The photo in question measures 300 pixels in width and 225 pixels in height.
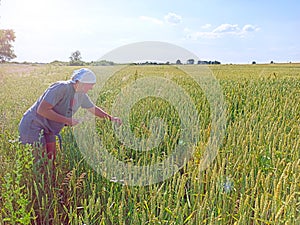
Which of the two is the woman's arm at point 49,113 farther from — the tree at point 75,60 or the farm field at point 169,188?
the tree at point 75,60

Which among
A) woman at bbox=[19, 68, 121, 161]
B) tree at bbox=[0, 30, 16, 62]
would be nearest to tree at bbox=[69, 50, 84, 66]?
tree at bbox=[0, 30, 16, 62]

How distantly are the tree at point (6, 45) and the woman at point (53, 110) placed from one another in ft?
123

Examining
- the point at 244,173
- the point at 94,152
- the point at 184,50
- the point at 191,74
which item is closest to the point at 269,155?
the point at 244,173

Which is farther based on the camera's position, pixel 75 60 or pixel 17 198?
pixel 75 60

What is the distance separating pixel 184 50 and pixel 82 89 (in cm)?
136

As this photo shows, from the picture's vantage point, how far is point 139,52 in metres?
3.98

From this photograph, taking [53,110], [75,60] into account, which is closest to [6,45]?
[75,60]

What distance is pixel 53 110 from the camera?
3.05 metres

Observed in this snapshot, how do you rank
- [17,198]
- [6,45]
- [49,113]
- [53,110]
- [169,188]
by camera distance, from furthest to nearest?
[6,45]
[53,110]
[49,113]
[17,198]
[169,188]

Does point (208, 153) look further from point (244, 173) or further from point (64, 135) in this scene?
point (64, 135)

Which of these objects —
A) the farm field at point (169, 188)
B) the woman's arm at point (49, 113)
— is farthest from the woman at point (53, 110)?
the farm field at point (169, 188)

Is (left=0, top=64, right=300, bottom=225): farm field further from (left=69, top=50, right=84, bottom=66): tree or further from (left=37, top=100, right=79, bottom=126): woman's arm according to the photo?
(left=69, top=50, right=84, bottom=66): tree

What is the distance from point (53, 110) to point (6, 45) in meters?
43.1

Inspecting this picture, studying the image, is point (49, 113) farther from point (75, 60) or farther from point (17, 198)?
point (75, 60)
